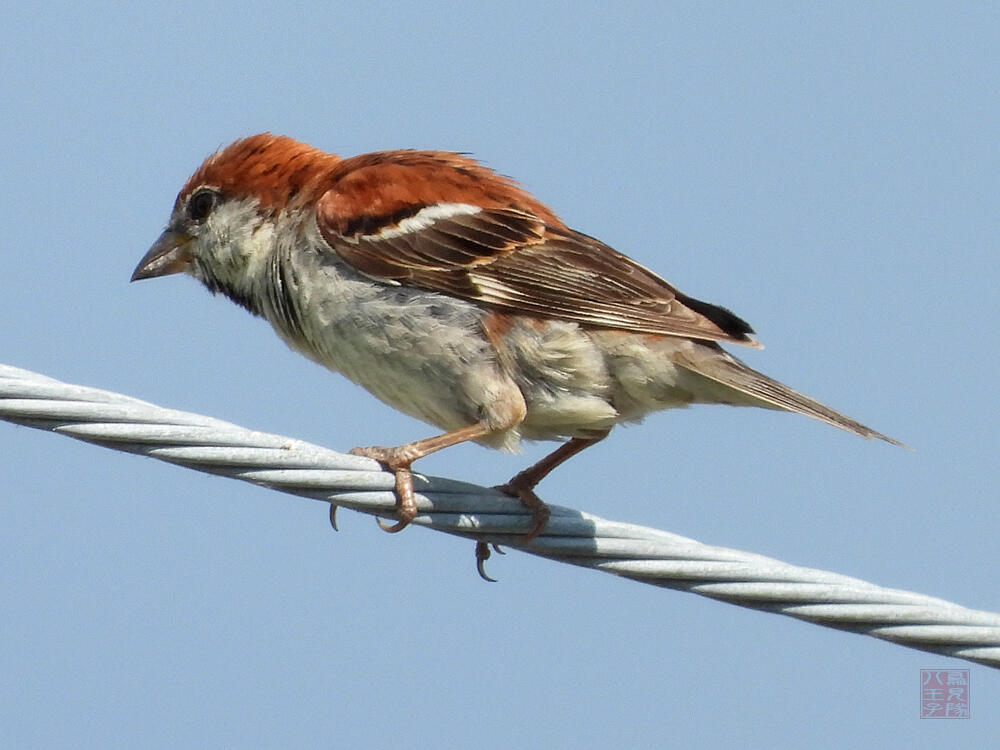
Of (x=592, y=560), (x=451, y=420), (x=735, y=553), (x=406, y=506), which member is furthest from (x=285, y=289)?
(x=735, y=553)

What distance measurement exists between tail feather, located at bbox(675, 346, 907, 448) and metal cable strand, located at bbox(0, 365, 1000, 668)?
1579 mm

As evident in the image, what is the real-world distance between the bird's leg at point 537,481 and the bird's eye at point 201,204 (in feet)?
8.03

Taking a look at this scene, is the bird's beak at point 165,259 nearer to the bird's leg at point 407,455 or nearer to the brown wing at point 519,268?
the brown wing at point 519,268

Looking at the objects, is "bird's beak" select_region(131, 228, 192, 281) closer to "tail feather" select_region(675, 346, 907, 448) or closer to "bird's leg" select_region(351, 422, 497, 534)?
"bird's leg" select_region(351, 422, 497, 534)

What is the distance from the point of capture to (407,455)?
578 centimetres

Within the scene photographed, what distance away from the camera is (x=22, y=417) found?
3.82 m

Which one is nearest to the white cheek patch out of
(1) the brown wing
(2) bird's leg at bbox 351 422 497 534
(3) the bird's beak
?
(1) the brown wing

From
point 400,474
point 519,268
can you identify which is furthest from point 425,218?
point 400,474

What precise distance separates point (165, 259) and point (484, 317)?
7.65 ft

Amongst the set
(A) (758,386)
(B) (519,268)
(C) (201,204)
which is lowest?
(A) (758,386)

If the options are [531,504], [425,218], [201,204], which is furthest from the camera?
[201,204]

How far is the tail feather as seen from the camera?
19.5 feet

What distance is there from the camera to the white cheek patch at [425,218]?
657 cm

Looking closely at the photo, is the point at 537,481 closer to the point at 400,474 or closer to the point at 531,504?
the point at 531,504
